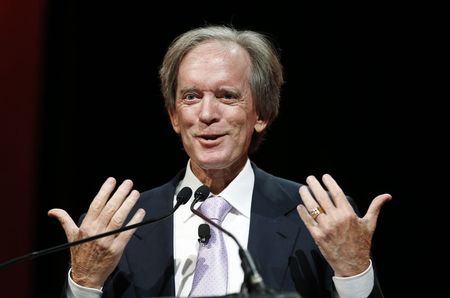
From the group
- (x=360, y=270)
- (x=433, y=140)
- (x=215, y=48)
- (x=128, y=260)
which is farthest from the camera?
(x=433, y=140)

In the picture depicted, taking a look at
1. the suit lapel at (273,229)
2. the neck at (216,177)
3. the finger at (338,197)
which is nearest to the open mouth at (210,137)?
the neck at (216,177)

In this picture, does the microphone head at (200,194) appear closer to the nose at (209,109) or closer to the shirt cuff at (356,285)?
the nose at (209,109)

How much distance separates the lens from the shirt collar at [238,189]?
7.85 feet

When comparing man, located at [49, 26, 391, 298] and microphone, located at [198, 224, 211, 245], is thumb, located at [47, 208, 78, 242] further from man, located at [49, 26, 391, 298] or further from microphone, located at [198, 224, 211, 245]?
microphone, located at [198, 224, 211, 245]

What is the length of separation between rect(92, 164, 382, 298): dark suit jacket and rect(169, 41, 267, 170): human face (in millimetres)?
210

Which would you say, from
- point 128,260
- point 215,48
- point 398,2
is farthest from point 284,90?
point 128,260

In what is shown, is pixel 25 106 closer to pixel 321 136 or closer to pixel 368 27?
pixel 321 136

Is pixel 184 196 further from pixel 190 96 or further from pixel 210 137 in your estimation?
pixel 190 96

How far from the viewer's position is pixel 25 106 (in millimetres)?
3268

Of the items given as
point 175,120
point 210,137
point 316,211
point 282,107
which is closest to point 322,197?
point 316,211

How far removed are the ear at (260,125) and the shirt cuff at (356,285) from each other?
72 centimetres

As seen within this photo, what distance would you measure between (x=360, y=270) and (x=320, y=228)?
17cm

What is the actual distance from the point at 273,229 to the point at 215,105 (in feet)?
1.47

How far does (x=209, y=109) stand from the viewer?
236cm
